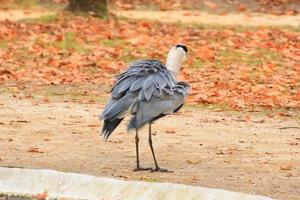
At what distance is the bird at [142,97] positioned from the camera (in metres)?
9.89

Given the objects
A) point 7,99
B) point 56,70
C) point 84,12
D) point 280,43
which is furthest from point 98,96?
point 84,12

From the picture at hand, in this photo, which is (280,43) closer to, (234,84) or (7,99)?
(234,84)

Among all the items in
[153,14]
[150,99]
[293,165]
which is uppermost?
[150,99]

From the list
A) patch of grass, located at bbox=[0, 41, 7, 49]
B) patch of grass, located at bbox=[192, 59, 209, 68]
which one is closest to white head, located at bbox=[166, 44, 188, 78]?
patch of grass, located at bbox=[192, 59, 209, 68]

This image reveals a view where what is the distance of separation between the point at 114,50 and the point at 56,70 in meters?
2.30

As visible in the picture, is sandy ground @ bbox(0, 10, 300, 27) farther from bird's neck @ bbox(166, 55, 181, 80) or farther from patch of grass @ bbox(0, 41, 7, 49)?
bird's neck @ bbox(166, 55, 181, 80)

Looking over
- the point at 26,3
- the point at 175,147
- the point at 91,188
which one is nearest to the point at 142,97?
the point at 91,188

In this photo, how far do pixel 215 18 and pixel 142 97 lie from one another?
55.2 feet

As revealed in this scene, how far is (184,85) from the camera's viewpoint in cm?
1044

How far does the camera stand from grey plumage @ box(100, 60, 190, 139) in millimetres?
9891

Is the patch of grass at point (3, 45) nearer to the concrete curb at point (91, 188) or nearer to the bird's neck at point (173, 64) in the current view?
the bird's neck at point (173, 64)

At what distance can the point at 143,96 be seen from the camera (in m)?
10.0

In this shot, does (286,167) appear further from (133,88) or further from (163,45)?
(163,45)

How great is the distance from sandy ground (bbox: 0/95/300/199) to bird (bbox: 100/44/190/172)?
19.0 inches
